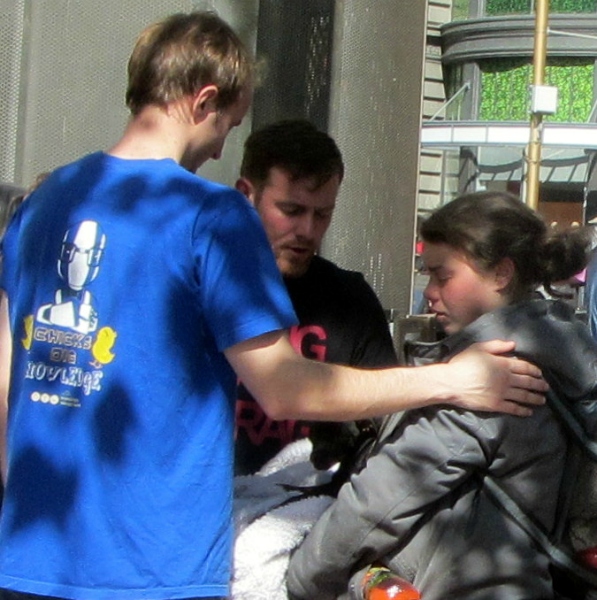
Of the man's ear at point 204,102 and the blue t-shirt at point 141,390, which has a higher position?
the man's ear at point 204,102

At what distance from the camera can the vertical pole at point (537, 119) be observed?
23.0 metres

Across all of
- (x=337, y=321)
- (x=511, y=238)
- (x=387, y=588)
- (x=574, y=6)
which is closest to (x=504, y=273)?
(x=511, y=238)

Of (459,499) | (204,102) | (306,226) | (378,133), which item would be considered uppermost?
(378,133)

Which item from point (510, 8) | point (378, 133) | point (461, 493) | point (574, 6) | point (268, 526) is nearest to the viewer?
point (461, 493)

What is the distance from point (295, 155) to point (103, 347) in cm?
122

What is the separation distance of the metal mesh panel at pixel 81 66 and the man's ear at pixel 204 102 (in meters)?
2.54

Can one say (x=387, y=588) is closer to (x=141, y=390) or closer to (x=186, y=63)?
(x=141, y=390)

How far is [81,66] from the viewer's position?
16.4 ft

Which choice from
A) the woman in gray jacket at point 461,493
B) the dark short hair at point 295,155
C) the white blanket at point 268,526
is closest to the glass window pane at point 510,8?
the dark short hair at point 295,155

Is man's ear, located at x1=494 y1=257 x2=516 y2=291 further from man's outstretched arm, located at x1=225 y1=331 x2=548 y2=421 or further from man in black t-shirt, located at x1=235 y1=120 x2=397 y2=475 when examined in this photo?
man in black t-shirt, located at x1=235 y1=120 x2=397 y2=475

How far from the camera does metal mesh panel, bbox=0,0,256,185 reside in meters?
4.99

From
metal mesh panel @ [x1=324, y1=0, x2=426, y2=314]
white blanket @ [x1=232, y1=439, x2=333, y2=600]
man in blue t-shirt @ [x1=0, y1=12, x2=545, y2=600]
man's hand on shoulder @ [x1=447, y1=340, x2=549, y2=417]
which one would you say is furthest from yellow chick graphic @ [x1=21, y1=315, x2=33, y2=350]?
metal mesh panel @ [x1=324, y1=0, x2=426, y2=314]

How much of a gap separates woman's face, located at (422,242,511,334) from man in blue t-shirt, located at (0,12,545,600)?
50 cm

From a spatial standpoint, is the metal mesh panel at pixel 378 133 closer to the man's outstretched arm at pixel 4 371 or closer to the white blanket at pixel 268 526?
the white blanket at pixel 268 526
